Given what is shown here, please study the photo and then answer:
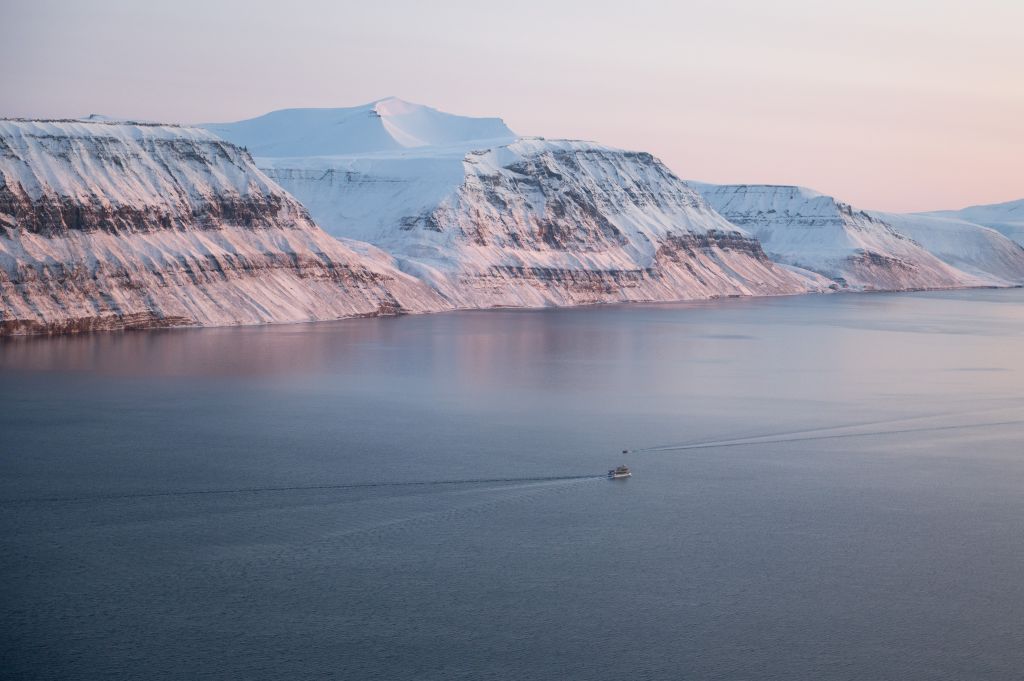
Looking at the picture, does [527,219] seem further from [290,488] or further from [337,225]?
[290,488]

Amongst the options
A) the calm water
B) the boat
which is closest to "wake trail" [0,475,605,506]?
the calm water

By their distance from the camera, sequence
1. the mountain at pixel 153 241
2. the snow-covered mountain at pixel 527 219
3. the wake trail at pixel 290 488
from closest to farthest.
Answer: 1. the wake trail at pixel 290 488
2. the mountain at pixel 153 241
3. the snow-covered mountain at pixel 527 219

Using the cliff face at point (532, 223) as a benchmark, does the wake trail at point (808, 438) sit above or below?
below

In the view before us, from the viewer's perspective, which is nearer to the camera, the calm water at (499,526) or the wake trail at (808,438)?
the calm water at (499,526)

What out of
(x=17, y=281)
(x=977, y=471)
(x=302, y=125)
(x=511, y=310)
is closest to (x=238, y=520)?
(x=977, y=471)

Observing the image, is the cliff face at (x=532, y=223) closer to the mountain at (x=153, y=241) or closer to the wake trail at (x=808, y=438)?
the mountain at (x=153, y=241)

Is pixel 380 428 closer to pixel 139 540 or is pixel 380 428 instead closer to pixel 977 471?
pixel 139 540

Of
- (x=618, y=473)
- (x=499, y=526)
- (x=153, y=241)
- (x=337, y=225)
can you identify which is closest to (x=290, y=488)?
(x=499, y=526)

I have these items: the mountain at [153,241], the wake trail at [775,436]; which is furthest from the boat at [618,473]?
the mountain at [153,241]
